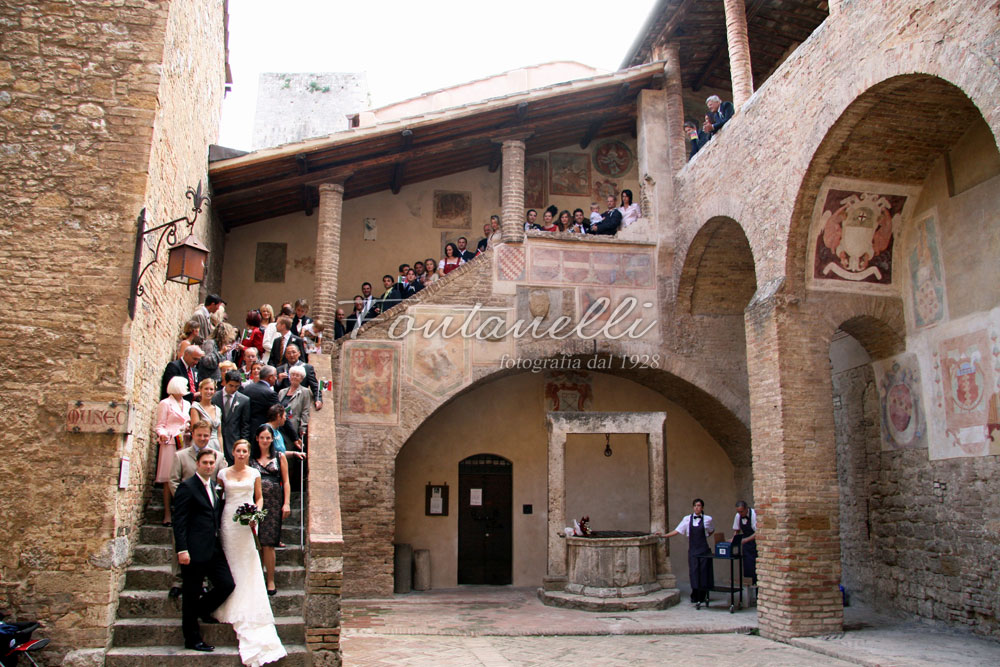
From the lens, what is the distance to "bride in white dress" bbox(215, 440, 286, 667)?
573 cm

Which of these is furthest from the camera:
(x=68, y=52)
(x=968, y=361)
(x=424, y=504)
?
(x=424, y=504)

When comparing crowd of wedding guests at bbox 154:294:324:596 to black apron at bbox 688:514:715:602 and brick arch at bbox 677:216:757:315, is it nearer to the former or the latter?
black apron at bbox 688:514:715:602

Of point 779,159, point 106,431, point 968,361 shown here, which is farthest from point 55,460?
point 968,361

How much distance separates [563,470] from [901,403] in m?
4.53

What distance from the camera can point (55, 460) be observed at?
19.8ft

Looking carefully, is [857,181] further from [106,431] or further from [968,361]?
[106,431]

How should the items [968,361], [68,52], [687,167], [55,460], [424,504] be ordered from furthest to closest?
[424,504]
[687,167]
[968,361]
[68,52]
[55,460]

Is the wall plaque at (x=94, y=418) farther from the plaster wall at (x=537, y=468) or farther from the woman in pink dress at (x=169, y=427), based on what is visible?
the plaster wall at (x=537, y=468)

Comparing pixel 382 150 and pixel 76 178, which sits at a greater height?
pixel 382 150

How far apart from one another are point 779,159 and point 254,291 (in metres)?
9.25

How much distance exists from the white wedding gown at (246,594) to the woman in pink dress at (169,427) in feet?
3.25

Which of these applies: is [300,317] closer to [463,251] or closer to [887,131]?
[463,251]

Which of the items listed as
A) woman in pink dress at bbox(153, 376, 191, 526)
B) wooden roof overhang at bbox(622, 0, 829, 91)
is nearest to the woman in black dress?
woman in pink dress at bbox(153, 376, 191, 526)

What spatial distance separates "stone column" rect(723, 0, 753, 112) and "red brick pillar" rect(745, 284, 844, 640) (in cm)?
355
